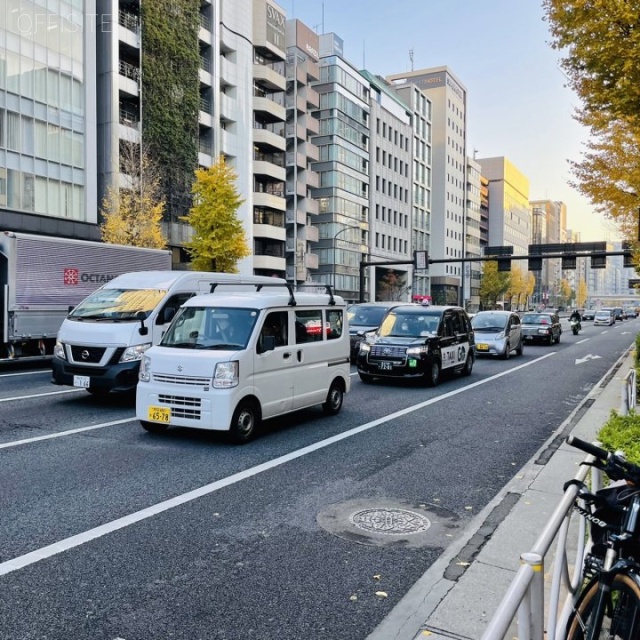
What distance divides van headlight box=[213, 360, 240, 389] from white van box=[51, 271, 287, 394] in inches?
134

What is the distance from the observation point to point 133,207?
37.4m

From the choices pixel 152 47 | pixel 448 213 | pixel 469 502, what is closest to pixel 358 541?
pixel 469 502

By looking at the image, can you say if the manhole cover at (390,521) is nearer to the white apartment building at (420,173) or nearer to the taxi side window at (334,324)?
the taxi side window at (334,324)

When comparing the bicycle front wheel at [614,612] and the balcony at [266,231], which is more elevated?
the balcony at [266,231]

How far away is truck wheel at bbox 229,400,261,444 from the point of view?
818 cm

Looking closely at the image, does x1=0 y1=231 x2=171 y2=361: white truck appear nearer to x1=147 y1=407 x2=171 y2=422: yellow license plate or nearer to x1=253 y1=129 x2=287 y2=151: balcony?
x1=147 y1=407 x2=171 y2=422: yellow license plate

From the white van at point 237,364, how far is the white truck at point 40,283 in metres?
8.70

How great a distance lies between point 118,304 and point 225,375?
193 inches

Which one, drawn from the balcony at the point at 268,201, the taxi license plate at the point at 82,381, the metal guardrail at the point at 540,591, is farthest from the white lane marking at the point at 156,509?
the balcony at the point at 268,201

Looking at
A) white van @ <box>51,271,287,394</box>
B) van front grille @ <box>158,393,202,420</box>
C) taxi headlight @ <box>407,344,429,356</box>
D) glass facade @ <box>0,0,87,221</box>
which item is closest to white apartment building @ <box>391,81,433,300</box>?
glass facade @ <box>0,0,87,221</box>

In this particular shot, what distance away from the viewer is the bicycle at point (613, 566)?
2510 millimetres

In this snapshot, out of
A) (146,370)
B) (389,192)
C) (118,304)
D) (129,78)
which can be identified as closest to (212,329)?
(146,370)

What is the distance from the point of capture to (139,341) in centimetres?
1114

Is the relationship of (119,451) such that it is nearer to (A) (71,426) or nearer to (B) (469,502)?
(A) (71,426)
